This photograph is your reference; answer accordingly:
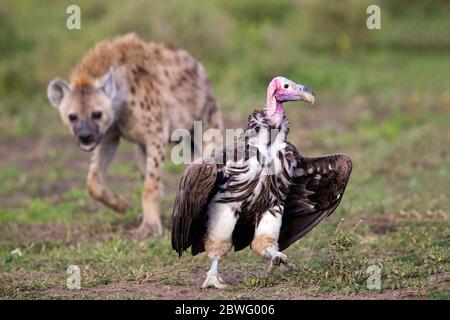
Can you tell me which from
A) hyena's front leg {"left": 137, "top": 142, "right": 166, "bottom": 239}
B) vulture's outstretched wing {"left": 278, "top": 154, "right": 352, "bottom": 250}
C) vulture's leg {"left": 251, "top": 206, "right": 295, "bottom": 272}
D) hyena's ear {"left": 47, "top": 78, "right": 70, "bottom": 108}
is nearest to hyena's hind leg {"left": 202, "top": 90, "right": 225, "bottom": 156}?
hyena's front leg {"left": 137, "top": 142, "right": 166, "bottom": 239}

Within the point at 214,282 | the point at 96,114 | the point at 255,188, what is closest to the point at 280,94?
the point at 255,188

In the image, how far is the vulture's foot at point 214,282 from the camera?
6.11 m

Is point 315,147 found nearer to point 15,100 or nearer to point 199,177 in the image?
point 15,100

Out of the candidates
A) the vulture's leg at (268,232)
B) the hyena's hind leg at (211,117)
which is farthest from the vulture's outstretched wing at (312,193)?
the hyena's hind leg at (211,117)

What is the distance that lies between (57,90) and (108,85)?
491 millimetres

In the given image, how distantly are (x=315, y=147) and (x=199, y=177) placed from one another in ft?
18.5

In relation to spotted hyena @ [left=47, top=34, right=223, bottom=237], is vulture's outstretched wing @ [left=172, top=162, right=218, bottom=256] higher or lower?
lower

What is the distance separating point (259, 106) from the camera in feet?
42.3

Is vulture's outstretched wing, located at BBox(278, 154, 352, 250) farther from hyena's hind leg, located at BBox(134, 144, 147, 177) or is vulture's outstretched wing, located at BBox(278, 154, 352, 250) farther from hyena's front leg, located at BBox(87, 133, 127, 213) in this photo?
hyena's hind leg, located at BBox(134, 144, 147, 177)

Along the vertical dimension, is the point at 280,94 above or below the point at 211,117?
above

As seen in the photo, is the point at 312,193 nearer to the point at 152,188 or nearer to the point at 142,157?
the point at 152,188

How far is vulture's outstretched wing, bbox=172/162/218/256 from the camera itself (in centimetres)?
600

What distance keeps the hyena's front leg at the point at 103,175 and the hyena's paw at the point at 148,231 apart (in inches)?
17.7

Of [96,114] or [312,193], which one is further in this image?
[96,114]
